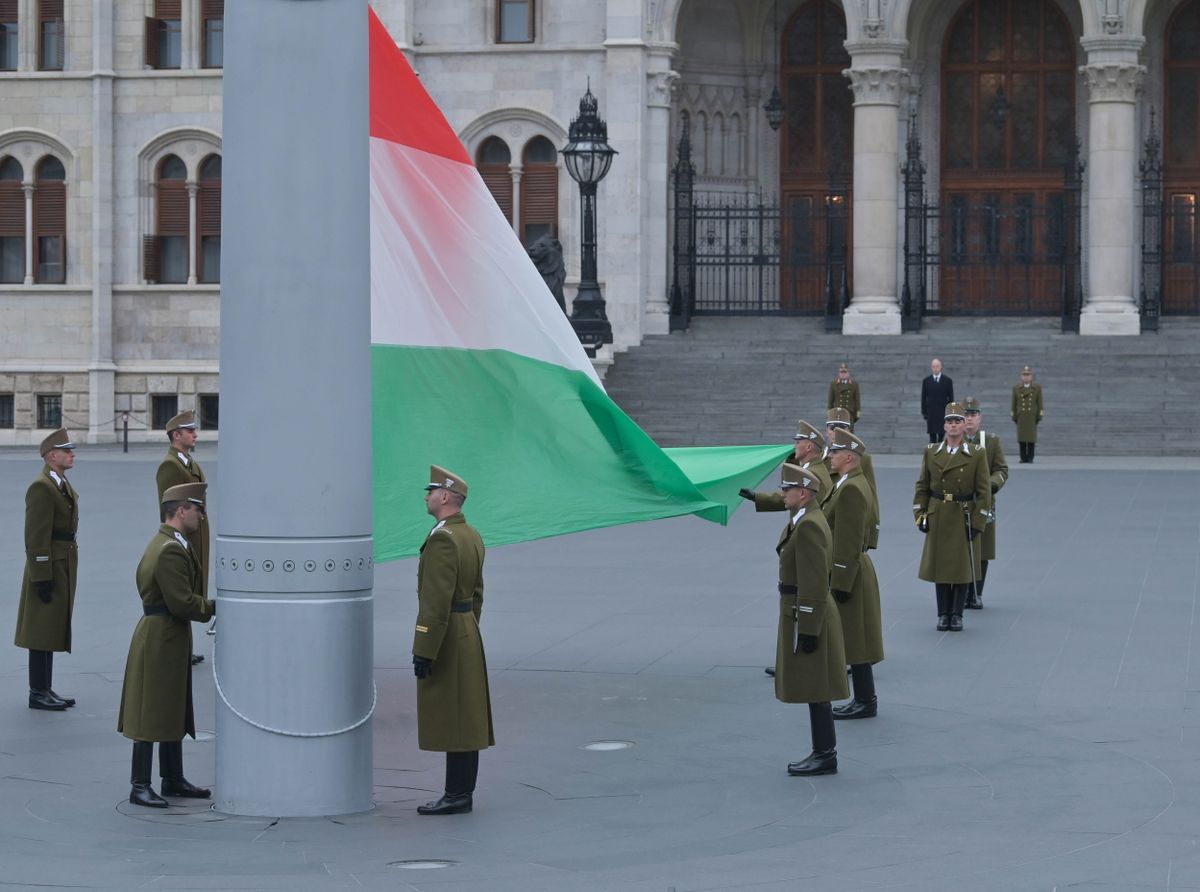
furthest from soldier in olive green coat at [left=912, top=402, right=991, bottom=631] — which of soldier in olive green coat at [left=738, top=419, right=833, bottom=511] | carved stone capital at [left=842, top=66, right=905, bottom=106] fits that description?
carved stone capital at [left=842, top=66, right=905, bottom=106]

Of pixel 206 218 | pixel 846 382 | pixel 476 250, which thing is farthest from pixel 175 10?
pixel 476 250

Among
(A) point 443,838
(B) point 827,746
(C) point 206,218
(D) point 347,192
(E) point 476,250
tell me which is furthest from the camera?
(C) point 206,218

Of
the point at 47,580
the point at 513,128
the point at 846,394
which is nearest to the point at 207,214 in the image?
the point at 513,128

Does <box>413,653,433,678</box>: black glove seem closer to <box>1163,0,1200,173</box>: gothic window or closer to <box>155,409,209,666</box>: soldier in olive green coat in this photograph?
<box>155,409,209,666</box>: soldier in olive green coat

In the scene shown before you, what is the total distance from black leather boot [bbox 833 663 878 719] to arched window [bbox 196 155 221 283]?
31.1 meters

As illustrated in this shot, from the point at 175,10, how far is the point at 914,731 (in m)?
33.4

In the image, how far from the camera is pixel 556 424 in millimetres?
11727

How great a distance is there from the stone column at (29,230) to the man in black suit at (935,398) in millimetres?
19269

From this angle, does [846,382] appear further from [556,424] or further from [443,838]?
[443,838]

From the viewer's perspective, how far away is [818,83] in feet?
139

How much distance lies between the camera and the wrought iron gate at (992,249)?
126ft

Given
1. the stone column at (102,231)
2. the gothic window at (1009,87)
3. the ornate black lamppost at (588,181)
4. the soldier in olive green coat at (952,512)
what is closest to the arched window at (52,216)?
the stone column at (102,231)

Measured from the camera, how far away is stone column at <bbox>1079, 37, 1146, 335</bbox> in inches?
1483

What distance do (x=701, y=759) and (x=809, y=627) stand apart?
88 cm
